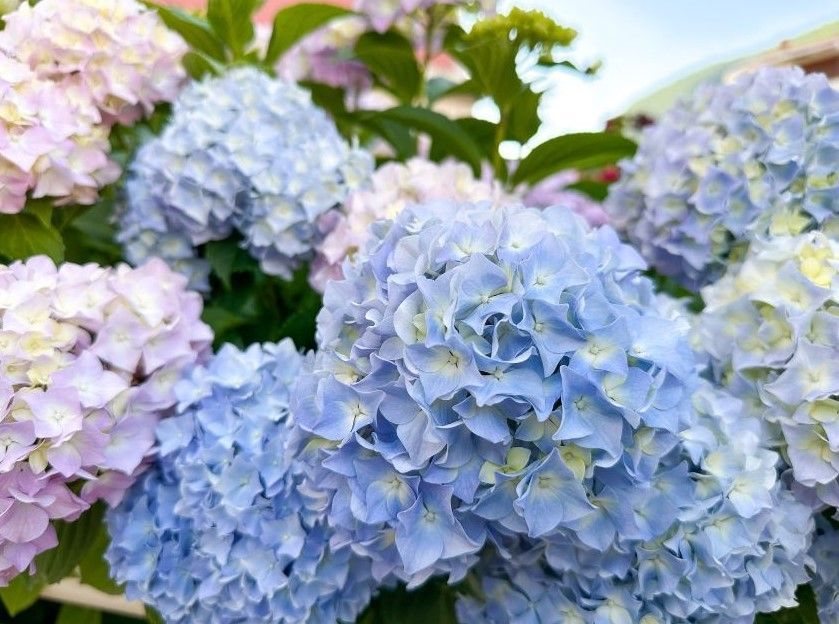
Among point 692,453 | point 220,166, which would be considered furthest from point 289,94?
point 692,453

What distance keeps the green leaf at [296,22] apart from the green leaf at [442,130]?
4.5 inches

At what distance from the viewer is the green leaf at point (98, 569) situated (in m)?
0.74

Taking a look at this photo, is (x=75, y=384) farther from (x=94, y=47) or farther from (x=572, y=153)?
(x=572, y=153)

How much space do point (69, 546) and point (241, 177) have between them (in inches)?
13.6

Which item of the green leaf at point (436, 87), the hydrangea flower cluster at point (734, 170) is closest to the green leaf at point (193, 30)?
the green leaf at point (436, 87)

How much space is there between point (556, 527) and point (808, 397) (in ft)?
0.65

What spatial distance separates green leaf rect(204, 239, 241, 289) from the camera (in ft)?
2.56

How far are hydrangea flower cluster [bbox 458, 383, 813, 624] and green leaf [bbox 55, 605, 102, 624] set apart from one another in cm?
57

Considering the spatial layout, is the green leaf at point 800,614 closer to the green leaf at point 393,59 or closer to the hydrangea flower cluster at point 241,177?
the hydrangea flower cluster at point 241,177

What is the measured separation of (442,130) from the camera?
2.78ft

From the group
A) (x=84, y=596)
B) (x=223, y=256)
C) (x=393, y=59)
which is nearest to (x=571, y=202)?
(x=393, y=59)

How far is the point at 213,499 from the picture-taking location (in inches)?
23.1

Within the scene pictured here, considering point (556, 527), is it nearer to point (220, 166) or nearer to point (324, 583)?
point (324, 583)

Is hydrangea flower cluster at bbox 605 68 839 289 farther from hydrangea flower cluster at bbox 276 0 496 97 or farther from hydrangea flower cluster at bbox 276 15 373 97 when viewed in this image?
hydrangea flower cluster at bbox 276 15 373 97
